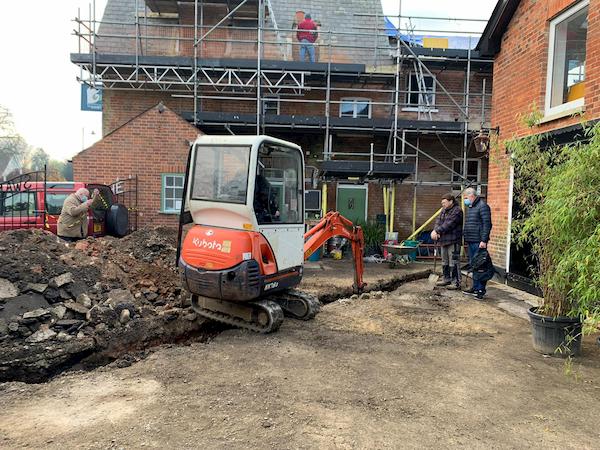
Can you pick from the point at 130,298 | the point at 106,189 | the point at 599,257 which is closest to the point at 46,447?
the point at 130,298

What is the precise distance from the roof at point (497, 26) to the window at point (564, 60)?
1332 mm

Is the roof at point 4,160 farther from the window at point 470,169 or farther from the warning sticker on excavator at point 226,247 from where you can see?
the warning sticker on excavator at point 226,247

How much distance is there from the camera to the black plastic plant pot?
507 centimetres

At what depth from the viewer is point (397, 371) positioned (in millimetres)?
4734

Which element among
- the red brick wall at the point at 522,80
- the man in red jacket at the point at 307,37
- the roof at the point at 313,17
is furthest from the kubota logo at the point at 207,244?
the man in red jacket at the point at 307,37

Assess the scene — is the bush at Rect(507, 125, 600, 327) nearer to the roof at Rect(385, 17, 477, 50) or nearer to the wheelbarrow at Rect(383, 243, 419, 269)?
the wheelbarrow at Rect(383, 243, 419, 269)

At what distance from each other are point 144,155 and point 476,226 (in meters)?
9.14

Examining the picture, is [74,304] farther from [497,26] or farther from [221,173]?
[497,26]

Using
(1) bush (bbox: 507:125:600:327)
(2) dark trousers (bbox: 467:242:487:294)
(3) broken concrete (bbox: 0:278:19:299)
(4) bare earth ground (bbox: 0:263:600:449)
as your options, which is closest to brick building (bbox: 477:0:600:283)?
(2) dark trousers (bbox: 467:242:487:294)

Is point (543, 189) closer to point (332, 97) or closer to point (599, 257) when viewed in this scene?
point (599, 257)

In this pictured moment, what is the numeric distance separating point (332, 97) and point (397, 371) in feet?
43.4

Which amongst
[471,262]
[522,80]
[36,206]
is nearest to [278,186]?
[471,262]

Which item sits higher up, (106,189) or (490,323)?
(106,189)

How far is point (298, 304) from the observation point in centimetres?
667
